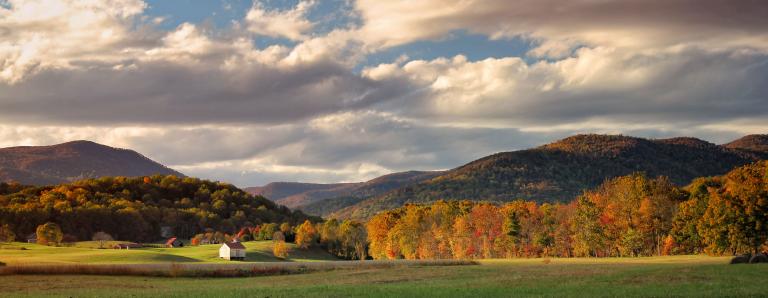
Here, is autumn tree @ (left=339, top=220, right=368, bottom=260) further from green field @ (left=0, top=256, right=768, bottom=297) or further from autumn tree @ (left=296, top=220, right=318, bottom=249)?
green field @ (left=0, top=256, right=768, bottom=297)

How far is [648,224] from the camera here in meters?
116

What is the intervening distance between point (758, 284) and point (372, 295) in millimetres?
22387

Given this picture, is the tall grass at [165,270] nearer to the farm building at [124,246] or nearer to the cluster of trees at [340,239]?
the farm building at [124,246]

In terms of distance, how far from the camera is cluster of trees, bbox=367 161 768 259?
305 ft

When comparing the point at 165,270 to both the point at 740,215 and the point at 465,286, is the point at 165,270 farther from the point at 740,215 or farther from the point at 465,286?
the point at 740,215

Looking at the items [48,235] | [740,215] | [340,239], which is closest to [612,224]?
[740,215]

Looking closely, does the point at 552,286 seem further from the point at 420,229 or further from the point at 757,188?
the point at 420,229

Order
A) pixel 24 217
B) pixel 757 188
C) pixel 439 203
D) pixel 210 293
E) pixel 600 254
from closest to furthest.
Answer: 1. pixel 210 293
2. pixel 757 188
3. pixel 600 254
4. pixel 439 203
5. pixel 24 217

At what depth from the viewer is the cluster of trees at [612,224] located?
305 feet

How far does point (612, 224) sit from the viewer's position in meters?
119

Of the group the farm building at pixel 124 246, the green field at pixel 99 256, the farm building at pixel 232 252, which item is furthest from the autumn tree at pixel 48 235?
the farm building at pixel 232 252

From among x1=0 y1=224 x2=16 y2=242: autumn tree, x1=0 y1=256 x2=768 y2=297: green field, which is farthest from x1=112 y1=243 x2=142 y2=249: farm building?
x1=0 y1=256 x2=768 y2=297: green field

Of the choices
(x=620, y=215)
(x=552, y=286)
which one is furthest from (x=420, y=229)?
(x=552, y=286)

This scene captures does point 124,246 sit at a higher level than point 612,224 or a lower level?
lower
